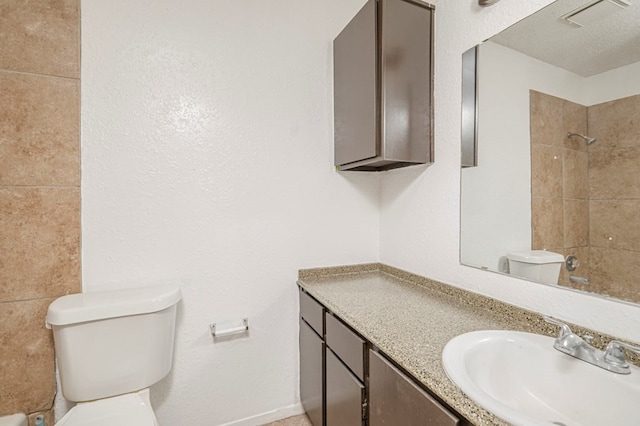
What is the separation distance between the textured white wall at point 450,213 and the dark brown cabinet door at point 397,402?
22.6 inches

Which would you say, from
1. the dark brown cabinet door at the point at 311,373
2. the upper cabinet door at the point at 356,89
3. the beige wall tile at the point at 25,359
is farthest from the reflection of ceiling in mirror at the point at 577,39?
the beige wall tile at the point at 25,359

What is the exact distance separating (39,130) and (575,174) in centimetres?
208

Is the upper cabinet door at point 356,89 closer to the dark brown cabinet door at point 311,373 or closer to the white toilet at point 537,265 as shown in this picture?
the white toilet at point 537,265

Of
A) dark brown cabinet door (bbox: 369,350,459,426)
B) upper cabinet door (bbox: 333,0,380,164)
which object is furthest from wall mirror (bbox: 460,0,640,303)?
dark brown cabinet door (bbox: 369,350,459,426)

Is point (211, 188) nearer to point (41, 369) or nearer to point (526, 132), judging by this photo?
point (41, 369)

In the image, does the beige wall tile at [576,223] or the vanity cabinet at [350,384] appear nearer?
the vanity cabinet at [350,384]

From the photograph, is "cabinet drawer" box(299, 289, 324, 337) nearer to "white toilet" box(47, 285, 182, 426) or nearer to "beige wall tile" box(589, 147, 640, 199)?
"white toilet" box(47, 285, 182, 426)

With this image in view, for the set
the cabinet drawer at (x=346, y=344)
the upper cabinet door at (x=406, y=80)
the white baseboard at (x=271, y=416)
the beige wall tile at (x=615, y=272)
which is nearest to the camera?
the beige wall tile at (x=615, y=272)

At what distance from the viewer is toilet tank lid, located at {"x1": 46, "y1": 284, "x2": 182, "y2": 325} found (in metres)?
1.10

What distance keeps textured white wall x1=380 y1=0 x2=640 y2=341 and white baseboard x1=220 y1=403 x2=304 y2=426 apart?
1.04 meters

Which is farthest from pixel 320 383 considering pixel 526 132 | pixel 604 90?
pixel 604 90

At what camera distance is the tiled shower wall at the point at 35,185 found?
120 centimetres

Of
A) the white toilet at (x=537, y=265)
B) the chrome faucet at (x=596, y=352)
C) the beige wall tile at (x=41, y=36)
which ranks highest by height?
the beige wall tile at (x=41, y=36)

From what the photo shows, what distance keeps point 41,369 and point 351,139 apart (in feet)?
5.83
